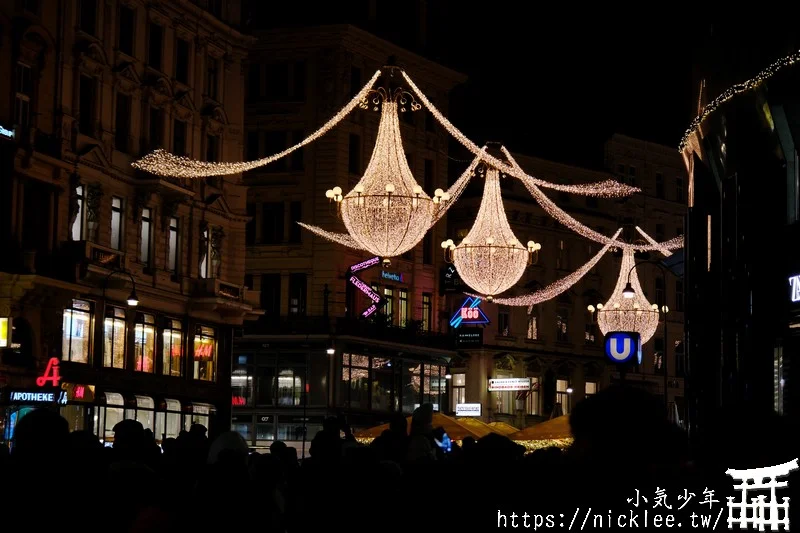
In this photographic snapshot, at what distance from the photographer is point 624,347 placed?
833 inches

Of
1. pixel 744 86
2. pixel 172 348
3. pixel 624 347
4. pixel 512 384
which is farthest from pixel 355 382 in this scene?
pixel 744 86

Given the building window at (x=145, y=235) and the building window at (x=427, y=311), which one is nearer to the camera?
the building window at (x=145, y=235)

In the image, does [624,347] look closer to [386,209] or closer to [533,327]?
[386,209]

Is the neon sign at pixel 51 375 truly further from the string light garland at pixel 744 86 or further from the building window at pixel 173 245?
the string light garland at pixel 744 86

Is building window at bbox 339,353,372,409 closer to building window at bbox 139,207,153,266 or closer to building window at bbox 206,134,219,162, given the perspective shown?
building window at bbox 206,134,219,162

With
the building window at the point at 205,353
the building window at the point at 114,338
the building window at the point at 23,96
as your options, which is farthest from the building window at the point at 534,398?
the building window at the point at 23,96

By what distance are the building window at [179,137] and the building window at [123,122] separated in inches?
123

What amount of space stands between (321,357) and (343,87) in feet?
38.1

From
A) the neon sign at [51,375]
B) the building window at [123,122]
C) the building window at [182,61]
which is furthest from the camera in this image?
the building window at [182,61]

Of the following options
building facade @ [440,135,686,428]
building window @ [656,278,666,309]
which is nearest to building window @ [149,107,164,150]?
building facade @ [440,135,686,428]

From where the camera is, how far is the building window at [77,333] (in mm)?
45094

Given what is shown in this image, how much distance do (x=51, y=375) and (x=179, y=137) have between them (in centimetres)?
1320

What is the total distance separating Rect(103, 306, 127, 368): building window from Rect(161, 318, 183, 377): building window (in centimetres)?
266

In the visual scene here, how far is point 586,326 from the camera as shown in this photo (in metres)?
88.6
